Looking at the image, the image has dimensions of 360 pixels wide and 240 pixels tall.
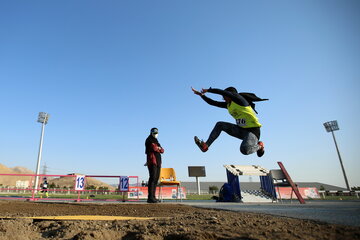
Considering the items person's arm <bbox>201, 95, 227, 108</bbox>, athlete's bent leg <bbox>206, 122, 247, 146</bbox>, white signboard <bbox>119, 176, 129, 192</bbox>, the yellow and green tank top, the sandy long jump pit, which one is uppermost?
person's arm <bbox>201, 95, 227, 108</bbox>

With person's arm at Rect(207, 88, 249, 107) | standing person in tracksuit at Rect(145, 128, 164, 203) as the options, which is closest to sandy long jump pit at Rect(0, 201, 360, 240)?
person's arm at Rect(207, 88, 249, 107)

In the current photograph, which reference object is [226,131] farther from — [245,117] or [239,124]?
[245,117]

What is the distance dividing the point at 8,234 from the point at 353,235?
3.21 metres

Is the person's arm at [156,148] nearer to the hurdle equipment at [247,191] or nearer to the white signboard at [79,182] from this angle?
the hurdle equipment at [247,191]

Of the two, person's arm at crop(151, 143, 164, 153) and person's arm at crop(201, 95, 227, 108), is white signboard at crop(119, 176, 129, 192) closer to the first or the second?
person's arm at crop(151, 143, 164, 153)

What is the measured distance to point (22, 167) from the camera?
16262 centimetres

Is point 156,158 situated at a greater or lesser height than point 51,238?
greater

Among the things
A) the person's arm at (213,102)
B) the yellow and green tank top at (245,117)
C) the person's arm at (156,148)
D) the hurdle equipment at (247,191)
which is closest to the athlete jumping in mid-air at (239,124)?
the yellow and green tank top at (245,117)

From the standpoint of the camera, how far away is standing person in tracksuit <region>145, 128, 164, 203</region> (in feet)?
17.7

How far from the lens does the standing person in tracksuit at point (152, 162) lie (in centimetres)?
539

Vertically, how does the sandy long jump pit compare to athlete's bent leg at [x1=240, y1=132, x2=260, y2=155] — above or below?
below

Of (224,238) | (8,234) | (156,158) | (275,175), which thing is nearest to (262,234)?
(224,238)

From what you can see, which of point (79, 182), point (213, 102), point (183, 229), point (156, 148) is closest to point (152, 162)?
point (156, 148)

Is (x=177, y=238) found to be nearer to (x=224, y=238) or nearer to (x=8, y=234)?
(x=224, y=238)
